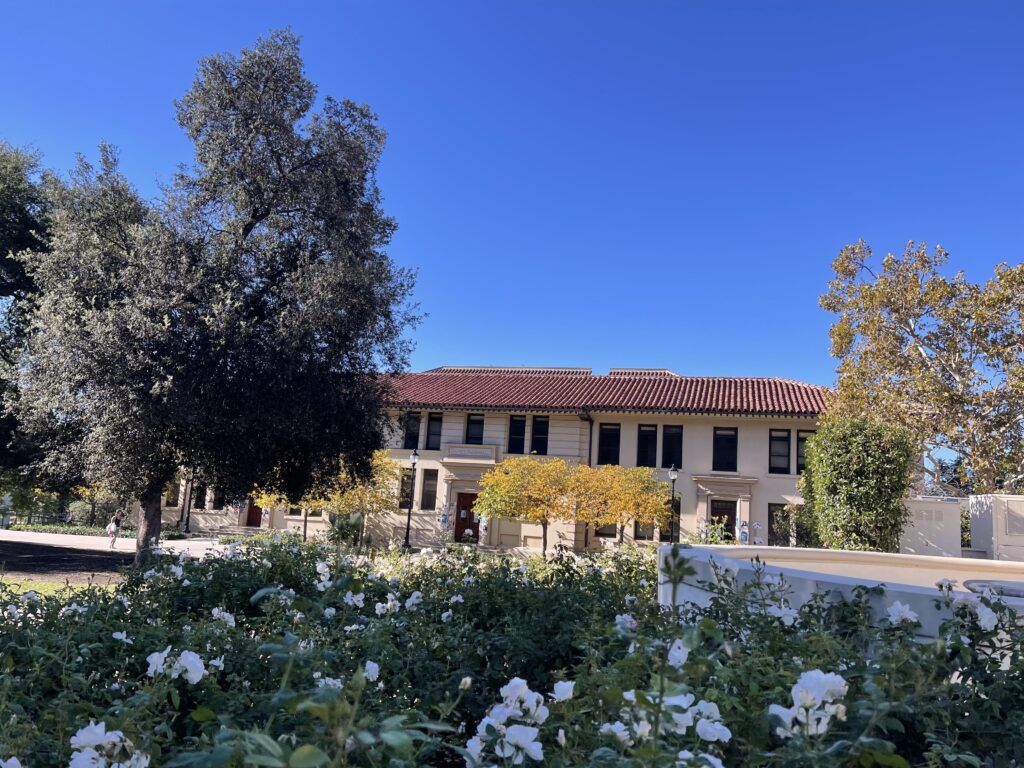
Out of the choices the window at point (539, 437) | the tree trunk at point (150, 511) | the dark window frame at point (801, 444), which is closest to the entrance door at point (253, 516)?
the window at point (539, 437)

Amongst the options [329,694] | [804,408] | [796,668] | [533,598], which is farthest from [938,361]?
[329,694]

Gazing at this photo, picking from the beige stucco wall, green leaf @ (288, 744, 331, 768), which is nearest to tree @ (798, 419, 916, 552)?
the beige stucco wall

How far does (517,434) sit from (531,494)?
5.08 meters

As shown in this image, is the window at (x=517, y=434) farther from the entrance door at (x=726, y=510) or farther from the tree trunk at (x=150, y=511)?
the tree trunk at (x=150, y=511)

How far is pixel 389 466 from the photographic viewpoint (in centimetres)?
2633

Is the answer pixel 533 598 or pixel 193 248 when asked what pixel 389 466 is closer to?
pixel 193 248

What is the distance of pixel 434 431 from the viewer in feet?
96.3

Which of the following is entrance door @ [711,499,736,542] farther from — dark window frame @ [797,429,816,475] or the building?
dark window frame @ [797,429,816,475]

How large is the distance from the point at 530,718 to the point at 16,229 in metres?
17.8

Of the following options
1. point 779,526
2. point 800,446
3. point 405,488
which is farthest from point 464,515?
point 800,446

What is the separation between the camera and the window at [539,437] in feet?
92.0

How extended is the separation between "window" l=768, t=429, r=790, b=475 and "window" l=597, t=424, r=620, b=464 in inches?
226

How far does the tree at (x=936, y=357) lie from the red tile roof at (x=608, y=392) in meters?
5.35

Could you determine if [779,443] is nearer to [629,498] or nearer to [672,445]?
[672,445]
